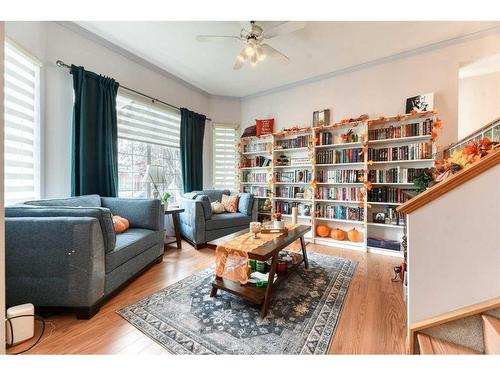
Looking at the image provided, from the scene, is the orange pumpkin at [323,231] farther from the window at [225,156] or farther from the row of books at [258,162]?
the window at [225,156]

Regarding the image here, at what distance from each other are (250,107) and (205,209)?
2449mm

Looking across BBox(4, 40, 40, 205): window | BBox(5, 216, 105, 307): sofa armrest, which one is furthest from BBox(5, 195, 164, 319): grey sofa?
BBox(4, 40, 40, 205): window

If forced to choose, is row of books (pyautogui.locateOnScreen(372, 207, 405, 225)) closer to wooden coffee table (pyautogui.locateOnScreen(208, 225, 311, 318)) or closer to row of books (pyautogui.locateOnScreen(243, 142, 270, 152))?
wooden coffee table (pyautogui.locateOnScreen(208, 225, 311, 318))

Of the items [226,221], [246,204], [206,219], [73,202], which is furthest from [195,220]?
[73,202]

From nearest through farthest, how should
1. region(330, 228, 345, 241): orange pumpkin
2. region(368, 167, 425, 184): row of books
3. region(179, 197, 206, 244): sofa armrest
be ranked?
region(368, 167, 425, 184): row of books, region(179, 197, 206, 244): sofa armrest, region(330, 228, 345, 241): orange pumpkin

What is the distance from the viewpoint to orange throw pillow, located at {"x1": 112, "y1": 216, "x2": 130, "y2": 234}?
216 centimetres

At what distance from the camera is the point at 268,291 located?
1.55 metres

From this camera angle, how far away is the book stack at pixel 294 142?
3.66 m

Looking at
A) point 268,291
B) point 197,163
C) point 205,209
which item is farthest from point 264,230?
point 197,163

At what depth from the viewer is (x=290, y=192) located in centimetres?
385

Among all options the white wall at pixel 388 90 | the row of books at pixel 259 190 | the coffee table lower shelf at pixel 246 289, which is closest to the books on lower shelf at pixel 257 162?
the row of books at pixel 259 190

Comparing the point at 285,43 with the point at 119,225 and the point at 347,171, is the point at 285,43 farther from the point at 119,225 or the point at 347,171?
the point at 119,225

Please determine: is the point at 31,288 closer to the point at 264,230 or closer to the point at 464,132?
the point at 264,230

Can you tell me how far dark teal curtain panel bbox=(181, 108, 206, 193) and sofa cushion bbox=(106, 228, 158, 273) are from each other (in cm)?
159
